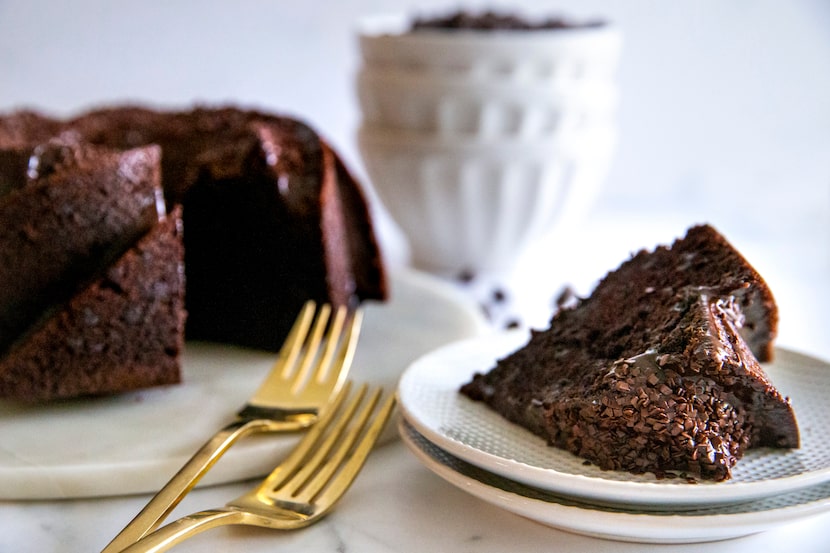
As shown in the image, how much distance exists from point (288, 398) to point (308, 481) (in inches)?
9.3

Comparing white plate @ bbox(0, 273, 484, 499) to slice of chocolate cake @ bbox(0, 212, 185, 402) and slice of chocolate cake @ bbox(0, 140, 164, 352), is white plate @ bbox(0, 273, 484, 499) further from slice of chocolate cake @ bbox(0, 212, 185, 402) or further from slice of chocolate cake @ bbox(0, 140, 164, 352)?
slice of chocolate cake @ bbox(0, 140, 164, 352)

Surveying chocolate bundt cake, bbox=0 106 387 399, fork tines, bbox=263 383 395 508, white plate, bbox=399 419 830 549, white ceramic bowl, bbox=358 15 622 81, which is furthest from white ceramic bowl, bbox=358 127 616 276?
white plate, bbox=399 419 830 549

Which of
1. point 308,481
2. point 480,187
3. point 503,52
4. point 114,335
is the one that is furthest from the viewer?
point 480,187

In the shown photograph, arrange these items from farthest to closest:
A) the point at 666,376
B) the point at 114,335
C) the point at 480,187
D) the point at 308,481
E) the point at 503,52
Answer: the point at 480,187 < the point at 503,52 < the point at 114,335 < the point at 308,481 < the point at 666,376

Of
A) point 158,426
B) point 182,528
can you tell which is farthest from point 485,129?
point 182,528

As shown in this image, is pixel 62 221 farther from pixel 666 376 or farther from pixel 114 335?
pixel 666 376

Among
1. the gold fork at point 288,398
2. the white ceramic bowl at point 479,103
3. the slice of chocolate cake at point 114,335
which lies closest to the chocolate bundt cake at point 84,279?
the slice of chocolate cake at point 114,335

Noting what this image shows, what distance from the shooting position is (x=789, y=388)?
129 cm

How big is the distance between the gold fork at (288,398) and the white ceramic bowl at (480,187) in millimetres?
625

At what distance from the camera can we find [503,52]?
2.10m

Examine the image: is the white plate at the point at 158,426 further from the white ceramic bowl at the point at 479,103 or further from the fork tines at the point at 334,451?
the white ceramic bowl at the point at 479,103

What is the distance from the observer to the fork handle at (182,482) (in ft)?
3.30

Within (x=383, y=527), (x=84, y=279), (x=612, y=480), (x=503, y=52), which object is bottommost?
(x=383, y=527)

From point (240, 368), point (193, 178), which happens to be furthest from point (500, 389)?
point (193, 178)
